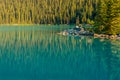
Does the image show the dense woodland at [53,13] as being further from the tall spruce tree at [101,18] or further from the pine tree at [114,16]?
the pine tree at [114,16]

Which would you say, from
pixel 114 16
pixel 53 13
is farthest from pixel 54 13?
pixel 114 16

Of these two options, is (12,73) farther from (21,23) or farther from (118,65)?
(21,23)

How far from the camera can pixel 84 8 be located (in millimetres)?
146125

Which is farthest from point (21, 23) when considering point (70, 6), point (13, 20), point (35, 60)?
point (35, 60)

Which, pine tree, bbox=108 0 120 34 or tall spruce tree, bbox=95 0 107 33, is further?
tall spruce tree, bbox=95 0 107 33

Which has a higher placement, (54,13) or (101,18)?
(54,13)

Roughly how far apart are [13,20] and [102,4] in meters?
131

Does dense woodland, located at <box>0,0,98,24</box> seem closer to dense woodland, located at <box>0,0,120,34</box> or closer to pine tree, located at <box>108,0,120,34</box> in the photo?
dense woodland, located at <box>0,0,120,34</box>

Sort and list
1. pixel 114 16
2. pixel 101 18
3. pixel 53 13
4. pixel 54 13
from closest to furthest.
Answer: pixel 114 16
pixel 101 18
pixel 54 13
pixel 53 13

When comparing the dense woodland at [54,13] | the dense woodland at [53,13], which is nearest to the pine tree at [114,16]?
the dense woodland at [54,13]

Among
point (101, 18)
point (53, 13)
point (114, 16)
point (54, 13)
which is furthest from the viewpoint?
point (53, 13)

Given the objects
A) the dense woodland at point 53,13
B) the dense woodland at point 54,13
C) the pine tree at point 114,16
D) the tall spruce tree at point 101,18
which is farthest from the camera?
the dense woodland at point 53,13

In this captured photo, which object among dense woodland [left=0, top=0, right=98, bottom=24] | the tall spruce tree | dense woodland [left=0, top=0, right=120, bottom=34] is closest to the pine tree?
the tall spruce tree

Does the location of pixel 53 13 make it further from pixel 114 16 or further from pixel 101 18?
pixel 114 16
